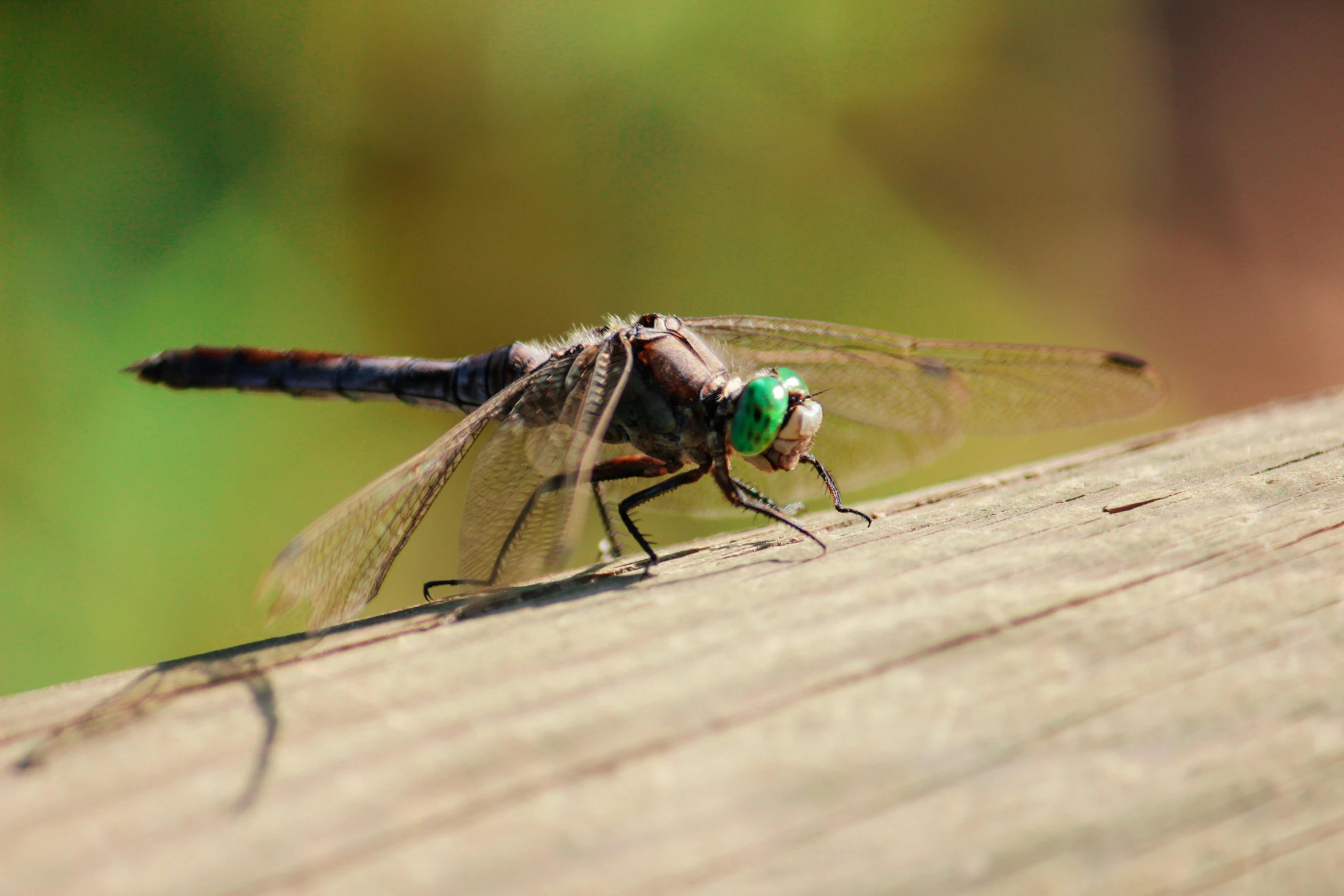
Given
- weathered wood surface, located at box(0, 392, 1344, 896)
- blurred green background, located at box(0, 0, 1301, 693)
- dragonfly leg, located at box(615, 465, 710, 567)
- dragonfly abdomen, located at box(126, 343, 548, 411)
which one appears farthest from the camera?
blurred green background, located at box(0, 0, 1301, 693)

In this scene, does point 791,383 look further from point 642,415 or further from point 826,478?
point 642,415

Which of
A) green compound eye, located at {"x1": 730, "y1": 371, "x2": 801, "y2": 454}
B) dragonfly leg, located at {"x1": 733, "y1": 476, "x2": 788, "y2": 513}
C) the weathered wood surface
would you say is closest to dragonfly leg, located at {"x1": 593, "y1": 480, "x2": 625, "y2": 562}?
dragonfly leg, located at {"x1": 733, "y1": 476, "x2": 788, "y2": 513}

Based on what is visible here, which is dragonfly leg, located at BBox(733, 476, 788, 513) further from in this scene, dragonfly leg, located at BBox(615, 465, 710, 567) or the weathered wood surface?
the weathered wood surface

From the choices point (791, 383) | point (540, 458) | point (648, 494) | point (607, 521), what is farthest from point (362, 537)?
point (791, 383)

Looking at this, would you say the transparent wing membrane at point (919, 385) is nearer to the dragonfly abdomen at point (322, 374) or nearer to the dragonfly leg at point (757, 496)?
the dragonfly leg at point (757, 496)

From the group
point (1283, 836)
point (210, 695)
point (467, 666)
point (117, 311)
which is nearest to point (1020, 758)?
point (1283, 836)

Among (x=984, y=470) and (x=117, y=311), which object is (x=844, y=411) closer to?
(x=984, y=470)
